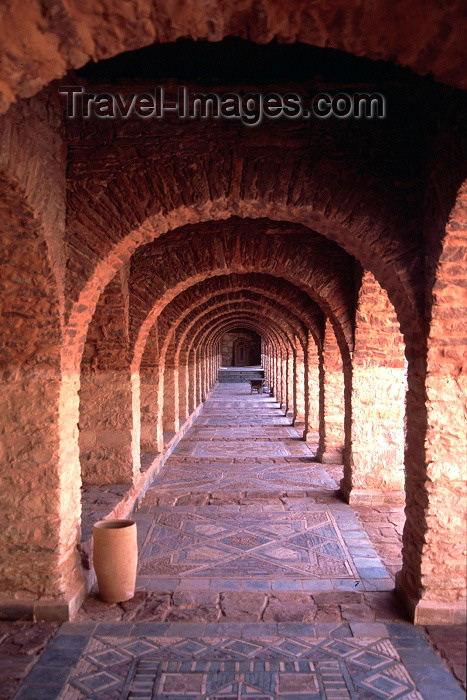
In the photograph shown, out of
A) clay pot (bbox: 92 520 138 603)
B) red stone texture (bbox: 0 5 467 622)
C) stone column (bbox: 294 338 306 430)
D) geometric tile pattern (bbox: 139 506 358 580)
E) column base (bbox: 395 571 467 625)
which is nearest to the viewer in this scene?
red stone texture (bbox: 0 5 467 622)

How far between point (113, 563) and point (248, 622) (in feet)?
4.30

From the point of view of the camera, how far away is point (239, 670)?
4020 millimetres

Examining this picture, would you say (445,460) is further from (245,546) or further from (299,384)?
(299,384)

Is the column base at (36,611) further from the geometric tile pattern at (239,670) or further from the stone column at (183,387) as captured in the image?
the stone column at (183,387)

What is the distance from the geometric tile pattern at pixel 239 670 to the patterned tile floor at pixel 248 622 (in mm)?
10

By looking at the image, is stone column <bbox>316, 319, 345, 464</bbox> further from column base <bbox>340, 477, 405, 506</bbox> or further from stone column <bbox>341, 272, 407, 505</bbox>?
column base <bbox>340, 477, 405, 506</bbox>

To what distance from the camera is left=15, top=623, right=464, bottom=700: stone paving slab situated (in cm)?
376

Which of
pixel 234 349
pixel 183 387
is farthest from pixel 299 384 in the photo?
pixel 234 349

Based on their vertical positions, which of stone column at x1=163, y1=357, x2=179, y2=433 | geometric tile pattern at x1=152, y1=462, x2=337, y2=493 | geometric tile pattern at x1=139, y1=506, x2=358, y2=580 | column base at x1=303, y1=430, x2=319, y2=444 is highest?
stone column at x1=163, y1=357, x2=179, y2=433

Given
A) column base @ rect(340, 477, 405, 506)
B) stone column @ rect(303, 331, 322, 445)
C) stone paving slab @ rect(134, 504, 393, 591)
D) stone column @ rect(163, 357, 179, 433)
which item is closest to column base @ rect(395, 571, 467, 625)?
stone paving slab @ rect(134, 504, 393, 591)

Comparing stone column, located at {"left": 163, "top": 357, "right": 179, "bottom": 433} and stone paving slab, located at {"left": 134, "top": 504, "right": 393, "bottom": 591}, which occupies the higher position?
stone column, located at {"left": 163, "top": 357, "right": 179, "bottom": 433}

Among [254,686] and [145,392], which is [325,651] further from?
[145,392]

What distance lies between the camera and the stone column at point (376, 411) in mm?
8164

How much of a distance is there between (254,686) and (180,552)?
2670mm
